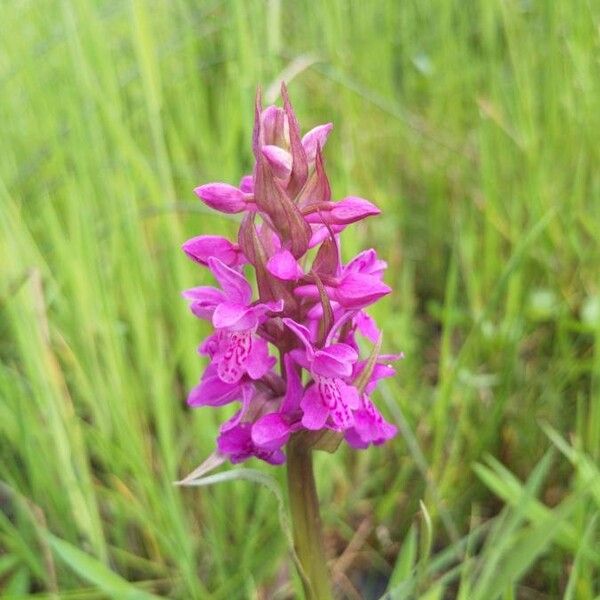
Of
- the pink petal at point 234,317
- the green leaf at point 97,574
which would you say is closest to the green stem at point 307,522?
the pink petal at point 234,317

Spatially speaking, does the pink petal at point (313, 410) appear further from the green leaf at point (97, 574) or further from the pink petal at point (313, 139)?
the green leaf at point (97, 574)

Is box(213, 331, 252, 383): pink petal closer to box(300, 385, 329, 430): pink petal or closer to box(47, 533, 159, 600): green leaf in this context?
box(300, 385, 329, 430): pink petal

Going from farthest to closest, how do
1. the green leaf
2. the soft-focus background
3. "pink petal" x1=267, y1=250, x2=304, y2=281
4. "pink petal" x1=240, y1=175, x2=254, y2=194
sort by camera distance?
the soft-focus background
the green leaf
"pink petal" x1=240, y1=175, x2=254, y2=194
"pink petal" x1=267, y1=250, x2=304, y2=281

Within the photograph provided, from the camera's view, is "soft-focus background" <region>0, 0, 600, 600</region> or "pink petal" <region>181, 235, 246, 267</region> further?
"soft-focus background" <region>0, 0, 600, 600</region>

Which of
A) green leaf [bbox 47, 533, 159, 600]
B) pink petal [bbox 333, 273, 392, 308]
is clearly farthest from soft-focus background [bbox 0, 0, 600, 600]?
pink petal [bbox 333, 273, 392, 308]

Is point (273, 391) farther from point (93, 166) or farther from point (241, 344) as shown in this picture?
point (93, 166)

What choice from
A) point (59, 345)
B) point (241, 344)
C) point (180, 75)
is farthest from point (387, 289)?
point (180, 75)

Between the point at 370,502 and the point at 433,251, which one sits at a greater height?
the point at 433,251
